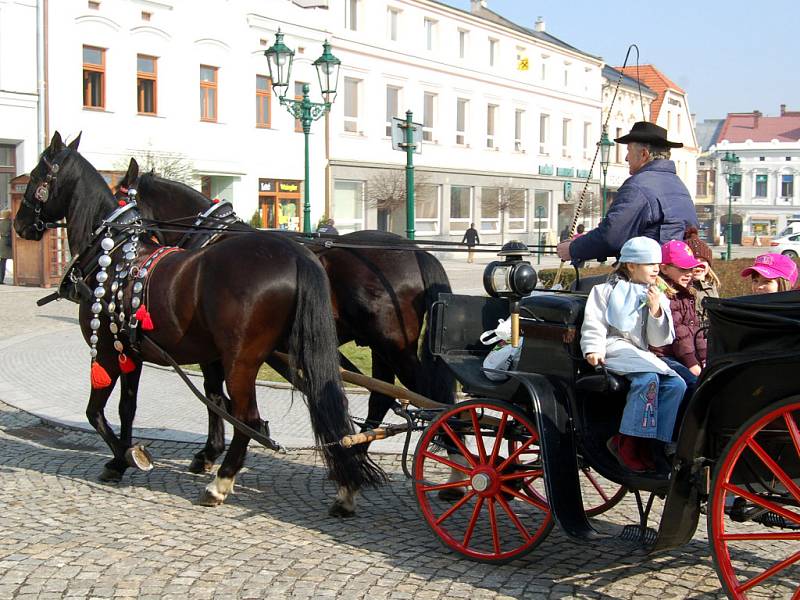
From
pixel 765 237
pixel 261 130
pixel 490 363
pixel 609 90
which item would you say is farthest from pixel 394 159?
pixel 765 237

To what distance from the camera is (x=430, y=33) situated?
39.8 m

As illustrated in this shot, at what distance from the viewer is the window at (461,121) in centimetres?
4175

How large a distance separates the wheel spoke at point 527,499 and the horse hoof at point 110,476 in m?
2.96

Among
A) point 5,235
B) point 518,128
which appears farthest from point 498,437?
point 518,128

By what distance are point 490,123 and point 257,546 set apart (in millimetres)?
40466

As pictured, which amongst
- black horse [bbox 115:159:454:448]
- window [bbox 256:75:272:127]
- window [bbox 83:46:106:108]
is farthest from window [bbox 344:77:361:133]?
black horse [bbox 115:159:454:448]

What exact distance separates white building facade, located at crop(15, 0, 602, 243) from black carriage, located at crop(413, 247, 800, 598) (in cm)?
1854

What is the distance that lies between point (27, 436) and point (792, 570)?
19.8 ft

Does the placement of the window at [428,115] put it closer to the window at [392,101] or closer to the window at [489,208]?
the window at [392,101]

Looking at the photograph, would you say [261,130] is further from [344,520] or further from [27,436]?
[344,520]

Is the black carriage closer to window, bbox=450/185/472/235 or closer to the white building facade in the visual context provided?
the white building facade

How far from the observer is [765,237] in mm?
69500

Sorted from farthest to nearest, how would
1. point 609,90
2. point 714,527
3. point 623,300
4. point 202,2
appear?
point 609,90
point 202,2
point 623,300
point 714,527

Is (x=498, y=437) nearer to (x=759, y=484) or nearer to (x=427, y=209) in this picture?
(x=759, y=484)
